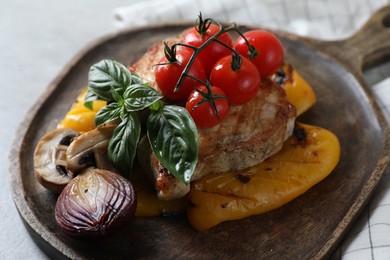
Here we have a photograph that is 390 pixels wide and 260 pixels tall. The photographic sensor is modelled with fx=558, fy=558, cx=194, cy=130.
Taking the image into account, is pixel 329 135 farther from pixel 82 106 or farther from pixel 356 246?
pixel 82 106

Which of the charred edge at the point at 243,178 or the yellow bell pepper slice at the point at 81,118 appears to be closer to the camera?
the charred edge at the point at 243,178

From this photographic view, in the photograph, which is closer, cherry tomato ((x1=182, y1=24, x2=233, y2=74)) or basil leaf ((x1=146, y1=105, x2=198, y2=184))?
basil leaf ((x1=146, y1=105, x2=198, y2=184))

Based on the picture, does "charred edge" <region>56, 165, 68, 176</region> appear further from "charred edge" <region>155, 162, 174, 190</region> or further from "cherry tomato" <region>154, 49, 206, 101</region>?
"cherry tomato" <region>154, 49, 206, 101</region>

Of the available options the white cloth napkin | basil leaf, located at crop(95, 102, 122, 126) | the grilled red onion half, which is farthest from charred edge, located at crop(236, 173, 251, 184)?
the white cloth napkin

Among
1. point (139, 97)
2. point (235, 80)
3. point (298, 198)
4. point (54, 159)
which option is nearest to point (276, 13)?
point (235, 80)

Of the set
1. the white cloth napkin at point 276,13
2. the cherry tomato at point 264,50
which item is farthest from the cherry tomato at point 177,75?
the white cloth napkin at point 276,13

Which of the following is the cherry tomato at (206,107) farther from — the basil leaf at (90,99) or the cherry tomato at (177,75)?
the basil leaf at (90,99)

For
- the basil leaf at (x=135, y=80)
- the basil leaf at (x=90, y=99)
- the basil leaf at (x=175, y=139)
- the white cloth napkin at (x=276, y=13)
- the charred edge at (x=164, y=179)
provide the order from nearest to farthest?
the basil leaf at (x=175, y=139) < the charred edge at (x=164, y=179) < the basil leaf at (x=135, y=80) < the basil leaf at (x=90, y=99) < the white cloth napkin at (x=276, y=13)
